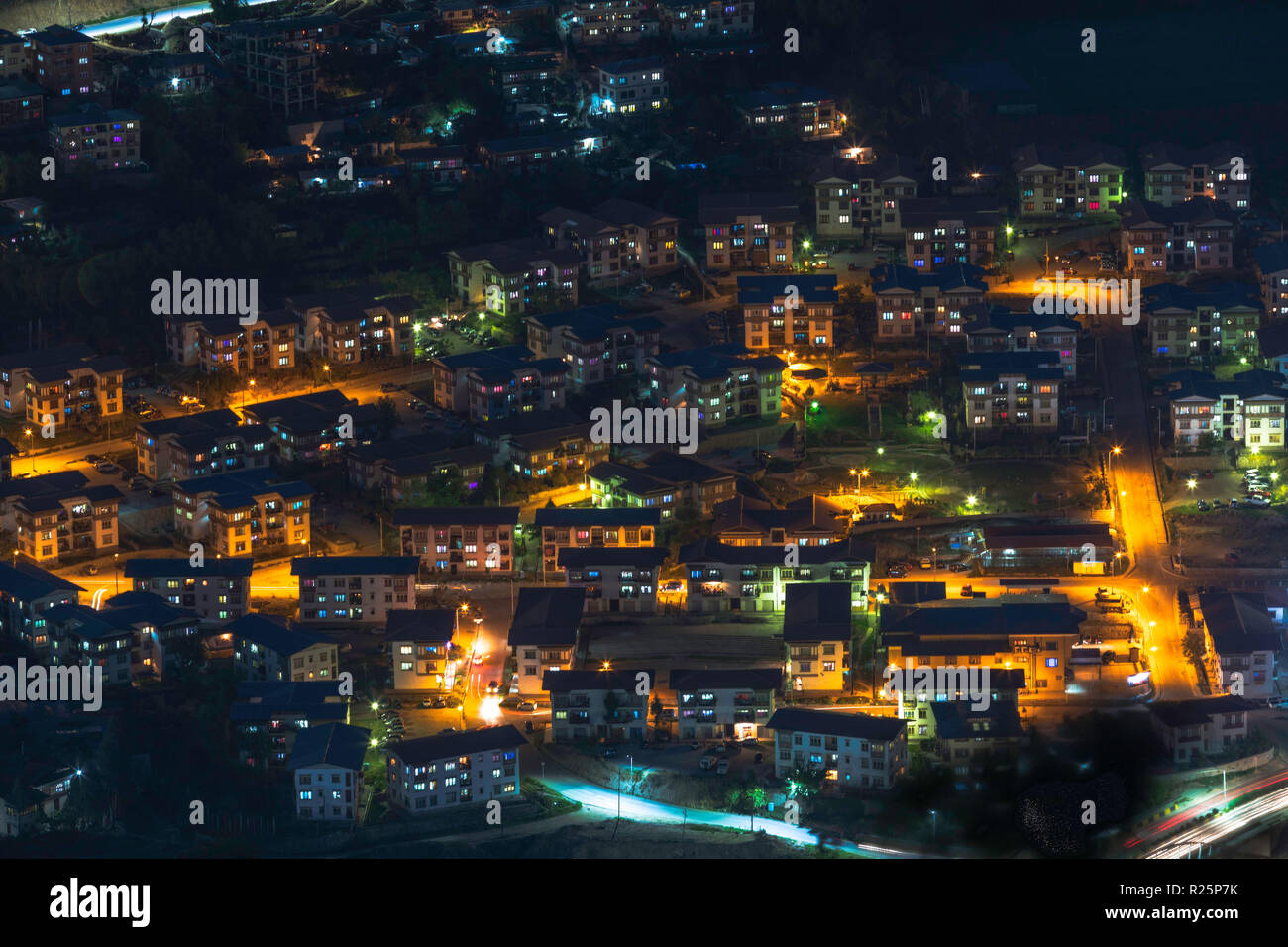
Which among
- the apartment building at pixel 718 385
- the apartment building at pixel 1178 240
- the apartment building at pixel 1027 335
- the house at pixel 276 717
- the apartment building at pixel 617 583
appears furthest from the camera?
the apartment building at pixel 1178 240

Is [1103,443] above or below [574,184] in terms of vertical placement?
below

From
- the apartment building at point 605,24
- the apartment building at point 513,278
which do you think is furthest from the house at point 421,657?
the apartment building at point 605,24

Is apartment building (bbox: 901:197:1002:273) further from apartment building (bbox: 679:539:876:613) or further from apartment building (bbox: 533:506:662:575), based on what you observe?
apartment building (bbox: 679:539:876:613)

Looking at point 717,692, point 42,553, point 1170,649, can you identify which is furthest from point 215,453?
point 1170,649

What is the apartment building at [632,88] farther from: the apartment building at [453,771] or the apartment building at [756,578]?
the apartment building at [453,771]

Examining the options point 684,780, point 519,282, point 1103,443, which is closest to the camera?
point 684,780

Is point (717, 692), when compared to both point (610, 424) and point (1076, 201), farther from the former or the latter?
point (1076, 201)
